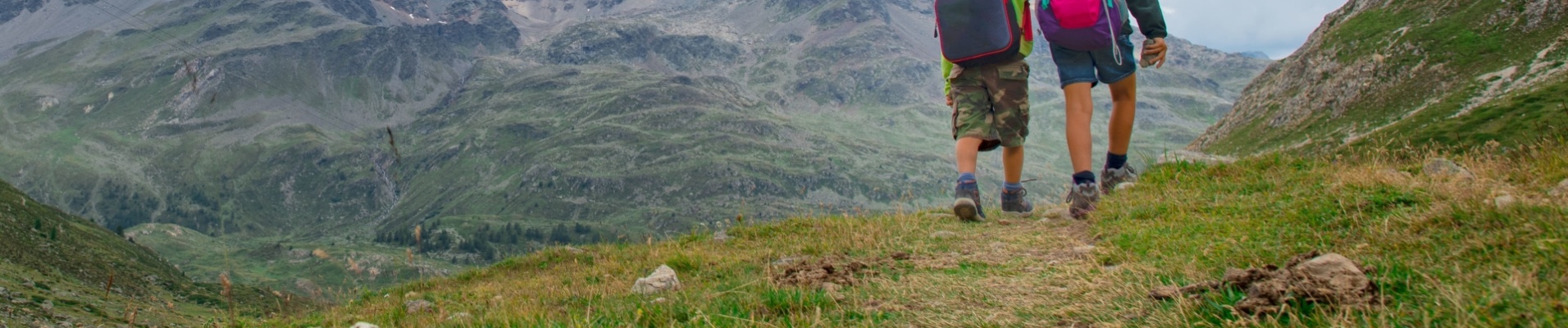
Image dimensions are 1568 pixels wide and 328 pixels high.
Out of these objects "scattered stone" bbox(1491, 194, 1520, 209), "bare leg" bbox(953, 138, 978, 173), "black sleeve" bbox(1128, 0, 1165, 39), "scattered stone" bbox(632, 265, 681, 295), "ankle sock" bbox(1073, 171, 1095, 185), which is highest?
"black sleeve" bbox(1128, 0, 1165, 39)

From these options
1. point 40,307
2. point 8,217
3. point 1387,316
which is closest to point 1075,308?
point 1387,316

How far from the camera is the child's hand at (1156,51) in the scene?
8406mm

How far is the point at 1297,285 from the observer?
11.5 feet

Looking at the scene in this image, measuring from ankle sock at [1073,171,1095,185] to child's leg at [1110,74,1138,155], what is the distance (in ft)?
2.10

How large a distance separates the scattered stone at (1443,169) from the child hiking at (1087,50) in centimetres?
234

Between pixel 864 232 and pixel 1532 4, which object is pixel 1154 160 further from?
pixel 1532 4

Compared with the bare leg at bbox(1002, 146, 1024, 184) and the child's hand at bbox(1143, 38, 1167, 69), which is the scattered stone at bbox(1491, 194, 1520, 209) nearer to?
the child's hand at bbox(1143, 38, 1167, 69)

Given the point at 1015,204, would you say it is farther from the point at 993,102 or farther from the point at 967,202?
the point at 993,102

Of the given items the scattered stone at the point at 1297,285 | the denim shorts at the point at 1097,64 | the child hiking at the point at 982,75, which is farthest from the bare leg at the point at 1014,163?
the scattered stone at the point at 1297,285

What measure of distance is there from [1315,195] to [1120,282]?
2.61 m

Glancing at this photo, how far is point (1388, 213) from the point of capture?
5098 millimetres

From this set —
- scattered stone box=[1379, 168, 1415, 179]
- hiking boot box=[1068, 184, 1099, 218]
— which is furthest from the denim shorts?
scattered stone box=[1379, 168, 1415, 179]

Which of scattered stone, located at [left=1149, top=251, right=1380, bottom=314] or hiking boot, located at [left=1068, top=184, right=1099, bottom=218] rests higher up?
scattered stone, located at [left=1149, top=251, right=1380, bottom=314]

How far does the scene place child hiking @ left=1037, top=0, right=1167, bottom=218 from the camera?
867 cm
